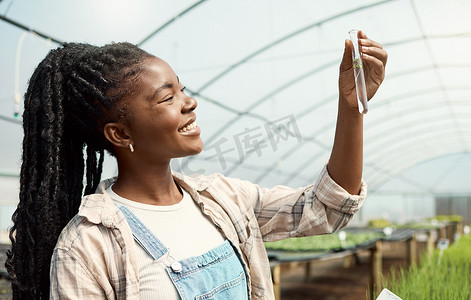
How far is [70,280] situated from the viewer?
0.69m

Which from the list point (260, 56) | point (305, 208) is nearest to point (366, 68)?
point (305, 208)

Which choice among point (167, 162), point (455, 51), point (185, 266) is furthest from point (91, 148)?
point (455, 51)

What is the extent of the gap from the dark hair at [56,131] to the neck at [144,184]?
9 centimetres

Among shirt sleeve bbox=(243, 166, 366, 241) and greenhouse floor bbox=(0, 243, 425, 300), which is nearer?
shirt sleeve bbox=(243, 166, 366, 241)

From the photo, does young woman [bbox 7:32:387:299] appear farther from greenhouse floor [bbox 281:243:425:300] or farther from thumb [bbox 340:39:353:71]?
greenhouse floor [bbox 281:243:425:300]

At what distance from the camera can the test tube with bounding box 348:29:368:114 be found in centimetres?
67

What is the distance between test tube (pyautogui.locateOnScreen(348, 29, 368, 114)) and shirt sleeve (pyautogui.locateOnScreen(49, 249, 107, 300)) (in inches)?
19.8

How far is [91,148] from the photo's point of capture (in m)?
0.96

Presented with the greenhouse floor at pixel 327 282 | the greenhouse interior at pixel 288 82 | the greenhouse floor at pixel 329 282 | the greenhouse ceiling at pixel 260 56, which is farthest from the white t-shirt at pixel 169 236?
the greenhouse ceiling at pixel 260 56

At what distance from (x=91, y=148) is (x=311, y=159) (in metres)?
9.94

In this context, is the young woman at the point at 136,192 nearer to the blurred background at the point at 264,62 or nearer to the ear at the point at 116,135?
the ear at the point at 116,135

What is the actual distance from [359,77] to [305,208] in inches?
13.1

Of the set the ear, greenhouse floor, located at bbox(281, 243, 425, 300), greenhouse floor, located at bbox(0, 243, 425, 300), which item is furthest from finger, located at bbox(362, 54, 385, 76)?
greenhouse floor, located at bbox(281, 243, 425, 300)

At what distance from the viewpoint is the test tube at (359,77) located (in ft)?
2.20
